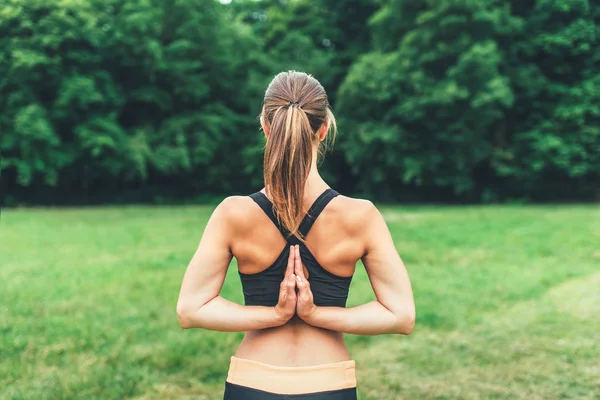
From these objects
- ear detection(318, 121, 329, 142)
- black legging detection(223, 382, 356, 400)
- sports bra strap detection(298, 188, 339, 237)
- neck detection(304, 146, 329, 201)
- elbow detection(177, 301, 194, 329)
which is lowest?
black legging detection(223, 382, 356, 400)

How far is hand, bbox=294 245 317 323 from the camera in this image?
212cm

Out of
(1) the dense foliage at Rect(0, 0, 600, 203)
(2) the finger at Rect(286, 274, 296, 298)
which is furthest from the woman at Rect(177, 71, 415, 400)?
(1) the dense foliage at Rect(0, 0, 600, 203)

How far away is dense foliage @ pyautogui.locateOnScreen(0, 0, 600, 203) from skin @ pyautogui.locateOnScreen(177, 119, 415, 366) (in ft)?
77.8

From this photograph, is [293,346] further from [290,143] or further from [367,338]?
[367,338]

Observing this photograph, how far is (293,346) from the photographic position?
7.27ft

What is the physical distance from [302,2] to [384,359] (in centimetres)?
3250

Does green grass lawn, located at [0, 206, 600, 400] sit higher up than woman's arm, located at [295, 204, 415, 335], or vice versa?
woman's arm, located at [295, 204, 415, 335]

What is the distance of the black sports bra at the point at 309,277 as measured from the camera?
2.16 m

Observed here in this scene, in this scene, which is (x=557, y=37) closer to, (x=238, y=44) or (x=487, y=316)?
(x=238, y=44)

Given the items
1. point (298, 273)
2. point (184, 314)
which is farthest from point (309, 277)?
point (184, 314)

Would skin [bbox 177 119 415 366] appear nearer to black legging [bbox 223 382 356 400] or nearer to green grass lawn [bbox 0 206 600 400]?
black legging [bbox 223 382 356 400]

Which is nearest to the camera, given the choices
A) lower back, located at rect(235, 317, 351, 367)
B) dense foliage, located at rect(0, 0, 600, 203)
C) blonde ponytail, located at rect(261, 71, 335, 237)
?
blonde ponytail, located at rect(261, 71, 335, 237)

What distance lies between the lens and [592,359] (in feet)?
20.3

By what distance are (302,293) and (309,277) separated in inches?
4.0
